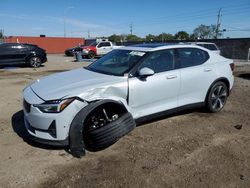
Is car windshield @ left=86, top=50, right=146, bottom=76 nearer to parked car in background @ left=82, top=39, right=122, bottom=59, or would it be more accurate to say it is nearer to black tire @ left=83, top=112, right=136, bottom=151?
black tire @ left=83, top=112, right=136, bottom=151

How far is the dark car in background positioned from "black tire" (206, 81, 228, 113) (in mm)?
14196

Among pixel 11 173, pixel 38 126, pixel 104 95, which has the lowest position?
pixel 11 173

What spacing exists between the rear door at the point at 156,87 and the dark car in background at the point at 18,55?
14.2 meters

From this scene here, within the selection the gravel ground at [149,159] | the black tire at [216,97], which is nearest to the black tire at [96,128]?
the gravel ground at [149,159]

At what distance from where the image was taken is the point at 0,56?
16.7 m

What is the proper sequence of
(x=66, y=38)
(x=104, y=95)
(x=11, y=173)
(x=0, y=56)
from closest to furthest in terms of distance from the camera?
(x=11, y=173), (x=104, y=95), (x=0, y=56), (x=66, y=38)

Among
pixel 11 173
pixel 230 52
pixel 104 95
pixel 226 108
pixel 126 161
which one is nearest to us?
pixel 11 173

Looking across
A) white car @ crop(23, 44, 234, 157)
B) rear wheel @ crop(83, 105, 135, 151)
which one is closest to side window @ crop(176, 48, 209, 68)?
white car @ crop(23, 44, 234, 157)

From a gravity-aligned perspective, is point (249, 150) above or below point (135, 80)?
below

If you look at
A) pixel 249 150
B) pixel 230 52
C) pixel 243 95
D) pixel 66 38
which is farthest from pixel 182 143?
pixel 66 38

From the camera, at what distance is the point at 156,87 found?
4746mm

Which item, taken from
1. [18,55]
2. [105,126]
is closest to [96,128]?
[105,126]

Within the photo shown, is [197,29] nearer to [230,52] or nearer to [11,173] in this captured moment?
[230,52]

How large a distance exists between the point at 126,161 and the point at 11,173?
1.56 meters
